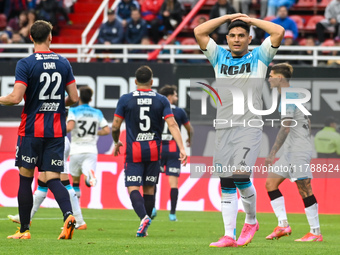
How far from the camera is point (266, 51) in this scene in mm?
7863

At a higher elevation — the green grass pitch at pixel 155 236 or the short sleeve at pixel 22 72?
the short sleeve at pixel 22 72

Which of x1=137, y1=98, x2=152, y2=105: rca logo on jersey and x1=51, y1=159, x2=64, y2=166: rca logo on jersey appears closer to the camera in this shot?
x1=51, y1=159, x2=64, y2=166: rca logo on jersey

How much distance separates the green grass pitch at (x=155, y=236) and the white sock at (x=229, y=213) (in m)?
0.23

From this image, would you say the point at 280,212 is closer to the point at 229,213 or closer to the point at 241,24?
the point at 229,213

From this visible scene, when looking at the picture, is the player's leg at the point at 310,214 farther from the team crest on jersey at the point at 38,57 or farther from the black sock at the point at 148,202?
the team crest on jersey at the point at 38,57

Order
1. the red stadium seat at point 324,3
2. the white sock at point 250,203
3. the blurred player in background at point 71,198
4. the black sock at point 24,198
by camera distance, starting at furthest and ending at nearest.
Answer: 1. the red stadium seat at point 324,3
2. the blurred player in background at point 71,198
3. the black sock at point 24,198
4. the white sock at point 250,203

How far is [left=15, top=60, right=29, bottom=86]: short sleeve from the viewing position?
26.9 ft

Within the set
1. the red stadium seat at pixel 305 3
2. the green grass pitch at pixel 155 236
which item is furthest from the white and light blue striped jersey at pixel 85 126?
the red stadium seat at pixel 305 3

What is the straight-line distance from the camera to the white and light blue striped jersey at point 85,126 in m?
12.9

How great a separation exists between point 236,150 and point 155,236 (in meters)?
2.65

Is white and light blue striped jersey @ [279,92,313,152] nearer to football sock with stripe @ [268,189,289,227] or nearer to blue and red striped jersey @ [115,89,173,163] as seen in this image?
football sock with stripe @ [268,189,289,227]

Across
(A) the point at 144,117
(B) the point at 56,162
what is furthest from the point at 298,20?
(B) the point at 56,162

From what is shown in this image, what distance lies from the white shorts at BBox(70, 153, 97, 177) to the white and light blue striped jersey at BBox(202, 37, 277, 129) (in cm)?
580

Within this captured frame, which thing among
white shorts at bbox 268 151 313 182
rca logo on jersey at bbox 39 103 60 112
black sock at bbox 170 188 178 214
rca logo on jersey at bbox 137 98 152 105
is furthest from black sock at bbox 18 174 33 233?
black sock at bbox 170 188 178 214
